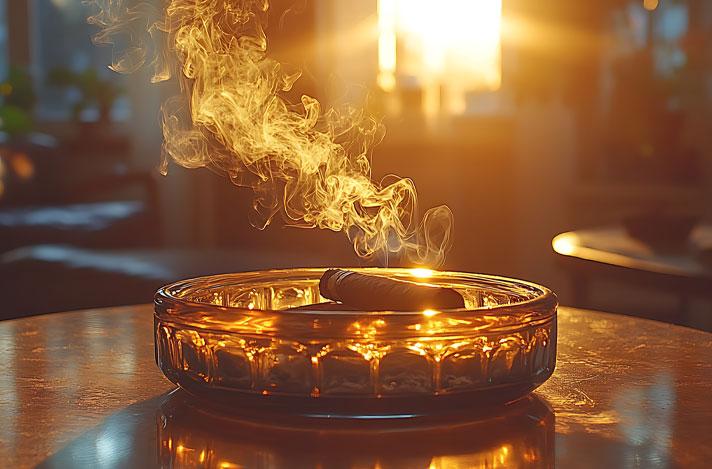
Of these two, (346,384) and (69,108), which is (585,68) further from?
(346,384)

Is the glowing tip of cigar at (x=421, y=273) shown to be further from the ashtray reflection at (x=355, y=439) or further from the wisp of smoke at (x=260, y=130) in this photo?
the ashtray reflection at (x=355, y=439)

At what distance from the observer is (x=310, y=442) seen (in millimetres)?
656

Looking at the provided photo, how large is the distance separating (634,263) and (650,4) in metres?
2.54

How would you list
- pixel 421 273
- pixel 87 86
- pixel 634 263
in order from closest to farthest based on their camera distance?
pixel 421 273
pixel 634 263
pixel 87 86

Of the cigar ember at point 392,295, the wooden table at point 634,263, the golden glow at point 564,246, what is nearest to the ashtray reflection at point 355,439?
the cigar ember at point 392,295

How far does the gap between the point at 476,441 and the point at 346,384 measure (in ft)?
0.38

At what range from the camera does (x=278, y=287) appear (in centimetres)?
104

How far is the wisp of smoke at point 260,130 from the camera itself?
4.43 feet

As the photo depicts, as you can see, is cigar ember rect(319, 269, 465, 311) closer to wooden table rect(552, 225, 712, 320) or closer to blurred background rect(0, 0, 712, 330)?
wooden table rect(552, 225, 712, 320)

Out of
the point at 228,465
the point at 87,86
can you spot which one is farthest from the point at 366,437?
the point at 87,86

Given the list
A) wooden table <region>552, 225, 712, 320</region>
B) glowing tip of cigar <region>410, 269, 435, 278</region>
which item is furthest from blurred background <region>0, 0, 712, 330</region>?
glowing tip of cigar <region>410, 269, 435, 278</region>

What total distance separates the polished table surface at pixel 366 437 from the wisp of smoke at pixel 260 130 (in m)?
0.32

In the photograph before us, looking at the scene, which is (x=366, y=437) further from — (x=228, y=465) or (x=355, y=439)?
(x=228, y=465)

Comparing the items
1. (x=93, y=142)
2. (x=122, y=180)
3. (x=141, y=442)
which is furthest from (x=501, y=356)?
(x=93, y=142)
